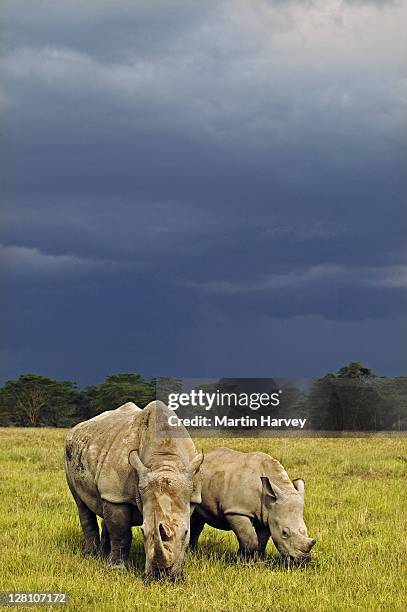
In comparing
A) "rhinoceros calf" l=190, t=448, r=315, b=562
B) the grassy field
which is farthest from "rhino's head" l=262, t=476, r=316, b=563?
the grassy field

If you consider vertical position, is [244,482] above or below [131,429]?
below

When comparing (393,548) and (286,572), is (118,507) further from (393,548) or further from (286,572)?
(393,548)

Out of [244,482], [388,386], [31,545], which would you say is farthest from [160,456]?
[388,386]

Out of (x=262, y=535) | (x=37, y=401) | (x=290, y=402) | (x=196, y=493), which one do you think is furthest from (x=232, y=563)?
(x=37, y=401)

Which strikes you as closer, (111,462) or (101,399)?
(111,462)

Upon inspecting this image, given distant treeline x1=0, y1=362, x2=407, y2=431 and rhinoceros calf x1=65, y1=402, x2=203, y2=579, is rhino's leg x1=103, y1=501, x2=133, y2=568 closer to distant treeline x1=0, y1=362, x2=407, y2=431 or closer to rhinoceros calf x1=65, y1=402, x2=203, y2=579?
rhinoceros calf x1=65, y1=402, x2=203, y2=579

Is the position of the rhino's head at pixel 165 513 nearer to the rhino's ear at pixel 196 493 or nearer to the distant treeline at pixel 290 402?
the rhino's ear at pixel 196 493

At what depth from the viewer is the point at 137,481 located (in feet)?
33.8

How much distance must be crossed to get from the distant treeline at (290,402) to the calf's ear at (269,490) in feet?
84.2

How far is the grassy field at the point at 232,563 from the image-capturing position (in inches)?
372

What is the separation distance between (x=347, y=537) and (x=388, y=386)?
46887 millimetres

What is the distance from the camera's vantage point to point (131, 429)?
11.2 metres

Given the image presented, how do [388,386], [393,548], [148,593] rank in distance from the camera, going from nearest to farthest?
1. [148,593]
2. [393,548]
3. [388,386]

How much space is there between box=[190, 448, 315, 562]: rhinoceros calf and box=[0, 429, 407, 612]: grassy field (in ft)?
1.02
